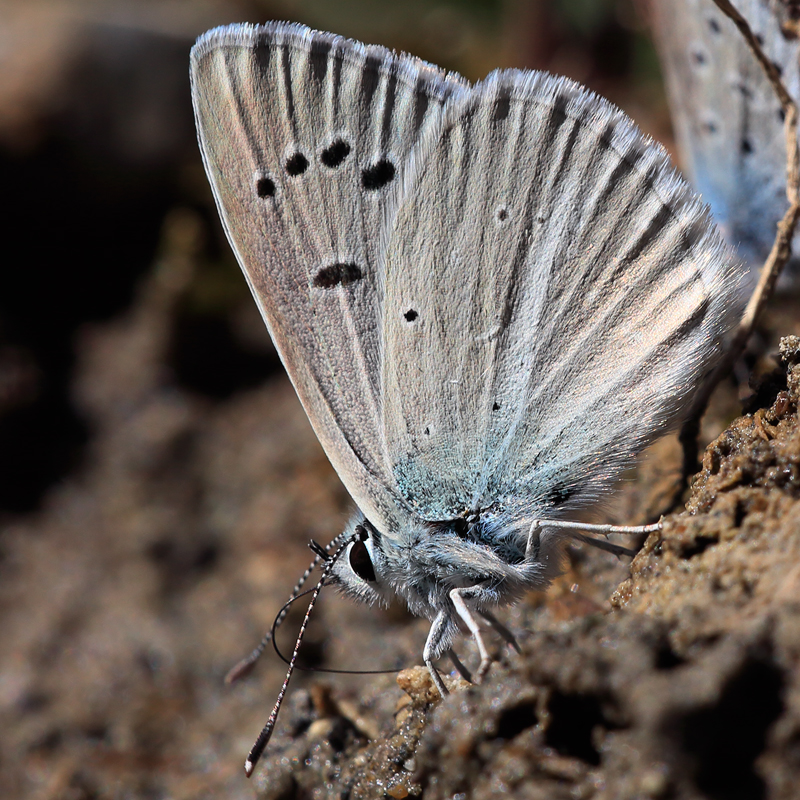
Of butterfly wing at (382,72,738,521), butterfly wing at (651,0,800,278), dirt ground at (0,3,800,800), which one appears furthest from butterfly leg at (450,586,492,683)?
butterfly wing at (651,0,800,278)

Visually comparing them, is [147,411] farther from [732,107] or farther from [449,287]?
[732,107]

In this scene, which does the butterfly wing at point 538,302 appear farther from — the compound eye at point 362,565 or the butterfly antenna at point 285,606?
the butterfly antenna at point 285,606

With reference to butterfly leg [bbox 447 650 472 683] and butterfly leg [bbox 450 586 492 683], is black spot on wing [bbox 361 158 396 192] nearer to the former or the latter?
butterfly leg [bbox 450 586 492 683]

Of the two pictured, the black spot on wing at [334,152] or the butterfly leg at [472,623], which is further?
the black spot on wing at [334,152]

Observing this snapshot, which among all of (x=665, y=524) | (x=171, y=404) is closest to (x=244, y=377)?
(x=171, y=404)

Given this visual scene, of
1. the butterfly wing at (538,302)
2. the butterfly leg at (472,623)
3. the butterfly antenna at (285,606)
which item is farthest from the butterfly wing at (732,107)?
the butterfly antenna at (285,606)

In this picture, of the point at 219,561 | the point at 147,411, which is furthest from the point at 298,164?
the point at 147,411

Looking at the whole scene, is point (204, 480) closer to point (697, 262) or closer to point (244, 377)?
point (244, 377)

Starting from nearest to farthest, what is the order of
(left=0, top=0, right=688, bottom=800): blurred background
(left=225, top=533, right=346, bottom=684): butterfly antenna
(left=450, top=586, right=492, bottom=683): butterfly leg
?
(left=450, top=586, right=492, bottom=683): butterfly leg
(left=225, top=533, right=346, bottom=684): butterfly antenna
(left=0, top=0, right=688, bottom=800): blurred background
